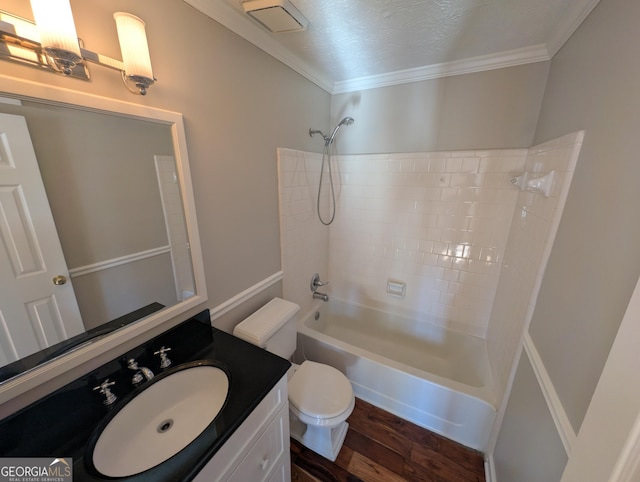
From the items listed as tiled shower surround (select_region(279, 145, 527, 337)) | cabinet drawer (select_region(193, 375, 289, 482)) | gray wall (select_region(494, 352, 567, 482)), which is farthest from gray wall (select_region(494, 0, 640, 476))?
cabinet drawer (select_region(193, 375, 289, 482))

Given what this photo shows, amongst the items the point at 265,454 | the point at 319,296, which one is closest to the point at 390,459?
the point at 265,454

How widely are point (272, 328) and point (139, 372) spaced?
2.05ft

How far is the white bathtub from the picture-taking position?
4.90ft

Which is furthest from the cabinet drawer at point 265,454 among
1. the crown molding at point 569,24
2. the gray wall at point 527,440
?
the crown molding at point 569,24

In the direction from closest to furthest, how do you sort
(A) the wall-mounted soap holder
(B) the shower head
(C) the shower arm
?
(A) the wall-mounted soap holder
(C) the shower arm
(B) the shower head

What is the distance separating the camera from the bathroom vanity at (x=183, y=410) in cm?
68

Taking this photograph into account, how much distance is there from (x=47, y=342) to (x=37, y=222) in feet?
1.25

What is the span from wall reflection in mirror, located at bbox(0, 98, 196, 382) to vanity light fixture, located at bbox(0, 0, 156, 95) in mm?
113

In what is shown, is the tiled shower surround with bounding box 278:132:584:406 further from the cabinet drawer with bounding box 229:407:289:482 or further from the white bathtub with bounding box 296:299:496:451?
the cabinet drawer with bounding box 229:407:289:482

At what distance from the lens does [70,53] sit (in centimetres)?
62

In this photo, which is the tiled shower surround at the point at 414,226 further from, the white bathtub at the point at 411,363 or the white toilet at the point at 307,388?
the white toilet at the point at 307,388

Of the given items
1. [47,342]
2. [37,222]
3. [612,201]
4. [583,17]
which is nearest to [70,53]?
[37,222]

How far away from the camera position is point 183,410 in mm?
936

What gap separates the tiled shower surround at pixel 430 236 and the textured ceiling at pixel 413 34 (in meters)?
0.56
